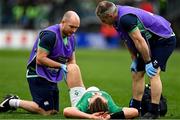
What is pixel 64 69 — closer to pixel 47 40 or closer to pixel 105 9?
pixel 47 40

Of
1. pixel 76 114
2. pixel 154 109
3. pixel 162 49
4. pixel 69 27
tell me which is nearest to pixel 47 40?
pixel 69 27

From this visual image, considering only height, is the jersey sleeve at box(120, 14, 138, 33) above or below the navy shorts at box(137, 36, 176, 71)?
above

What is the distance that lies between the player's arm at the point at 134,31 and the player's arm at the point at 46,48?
1.27 metres

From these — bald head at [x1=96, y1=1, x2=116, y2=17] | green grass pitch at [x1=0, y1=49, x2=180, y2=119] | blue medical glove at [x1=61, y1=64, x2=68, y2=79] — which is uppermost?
bald head at [x1=96, y1=1, x2=116, y2=17]

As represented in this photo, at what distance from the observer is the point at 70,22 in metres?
11.8

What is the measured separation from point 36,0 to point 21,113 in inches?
1281

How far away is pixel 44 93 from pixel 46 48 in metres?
0.88

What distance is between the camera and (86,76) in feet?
70.7

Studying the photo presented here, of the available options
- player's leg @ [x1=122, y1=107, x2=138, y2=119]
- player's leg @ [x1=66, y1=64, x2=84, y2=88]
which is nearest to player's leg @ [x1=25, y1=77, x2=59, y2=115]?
player's leg @ [x1=66, y1=64, x2=84, y2=88]

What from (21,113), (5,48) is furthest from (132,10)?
(5,48)

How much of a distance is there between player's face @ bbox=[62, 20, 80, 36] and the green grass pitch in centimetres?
132

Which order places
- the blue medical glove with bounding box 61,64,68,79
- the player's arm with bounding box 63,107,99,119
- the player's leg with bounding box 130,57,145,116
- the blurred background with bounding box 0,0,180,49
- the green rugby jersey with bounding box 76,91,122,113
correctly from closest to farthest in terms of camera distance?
the player's arm with bounding box 63,107,99,119
the green rugby jersey with bounding box 76,91,122,113
the blue medical glove with bounding box 61,64,68,79
the player's leg with bounding box 130,57,145,116
the blurred background with bounding box 0,0,180,49

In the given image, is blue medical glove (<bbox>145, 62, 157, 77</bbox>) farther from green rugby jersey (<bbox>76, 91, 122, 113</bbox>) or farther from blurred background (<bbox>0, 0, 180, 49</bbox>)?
blurred background (<bbox>0, 0, 180, 49</bbox>)

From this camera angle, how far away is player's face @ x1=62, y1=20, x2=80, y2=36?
11820 millimetres
